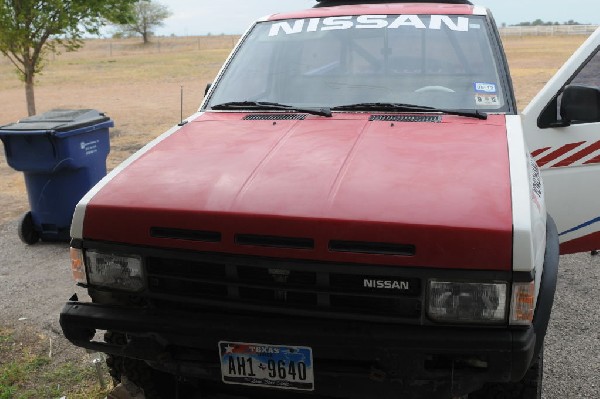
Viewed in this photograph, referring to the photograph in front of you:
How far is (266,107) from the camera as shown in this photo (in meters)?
3.78

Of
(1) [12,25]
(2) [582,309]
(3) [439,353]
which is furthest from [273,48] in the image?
(1) [12,25]

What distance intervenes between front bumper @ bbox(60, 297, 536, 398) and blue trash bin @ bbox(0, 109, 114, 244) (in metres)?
3.86

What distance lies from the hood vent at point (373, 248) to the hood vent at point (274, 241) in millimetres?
96

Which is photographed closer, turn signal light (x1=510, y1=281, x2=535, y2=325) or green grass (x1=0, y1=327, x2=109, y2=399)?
turn signal light (x1=510, y1=281, x2=535, y2=325)

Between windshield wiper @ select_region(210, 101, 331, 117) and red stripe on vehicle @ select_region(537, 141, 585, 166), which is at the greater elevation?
windshield wiper @ select_region(210, 101, 331, 117)

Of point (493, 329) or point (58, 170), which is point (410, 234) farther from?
point (58, 170)

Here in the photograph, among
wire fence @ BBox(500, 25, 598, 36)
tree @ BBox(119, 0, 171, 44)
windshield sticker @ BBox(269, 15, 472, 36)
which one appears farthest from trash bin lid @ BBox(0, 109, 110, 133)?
tree @ BBox(119, 0, 171, 44)

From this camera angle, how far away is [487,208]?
2.42 meters

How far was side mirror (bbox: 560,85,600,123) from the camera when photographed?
12.2 feet

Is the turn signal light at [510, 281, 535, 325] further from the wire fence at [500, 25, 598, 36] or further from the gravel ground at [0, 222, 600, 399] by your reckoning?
the wire fence at [500, 25, 598, 36]

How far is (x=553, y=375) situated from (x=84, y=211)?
9.12 feet

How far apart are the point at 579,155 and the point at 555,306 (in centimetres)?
122

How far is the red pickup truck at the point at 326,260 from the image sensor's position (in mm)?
2363

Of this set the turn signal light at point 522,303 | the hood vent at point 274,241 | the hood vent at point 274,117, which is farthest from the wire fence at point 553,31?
the hood vent at point 274,241
